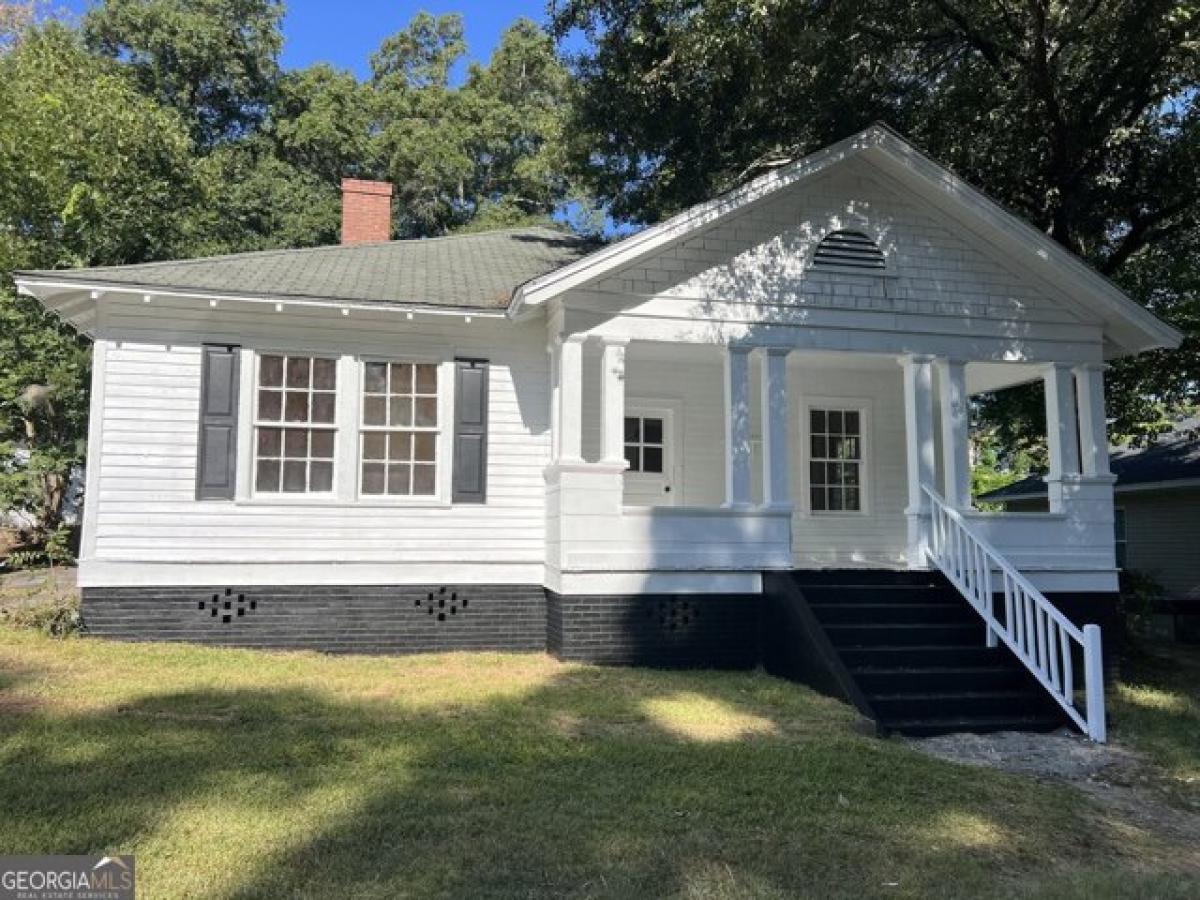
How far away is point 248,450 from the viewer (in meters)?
9.18

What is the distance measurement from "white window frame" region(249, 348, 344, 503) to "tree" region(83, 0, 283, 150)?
21.9 m

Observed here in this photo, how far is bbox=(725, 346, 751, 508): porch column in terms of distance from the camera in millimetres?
9109

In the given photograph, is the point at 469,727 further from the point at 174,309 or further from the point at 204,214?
the point at 204,214

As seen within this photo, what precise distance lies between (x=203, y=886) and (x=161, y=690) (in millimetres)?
3720

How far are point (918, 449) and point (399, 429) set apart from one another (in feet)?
18.5

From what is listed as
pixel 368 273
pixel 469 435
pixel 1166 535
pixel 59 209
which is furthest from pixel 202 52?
pixel 1166 535

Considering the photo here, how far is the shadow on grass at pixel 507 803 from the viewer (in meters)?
3.87

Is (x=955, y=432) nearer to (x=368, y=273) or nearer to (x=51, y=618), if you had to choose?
(x=368, y=273)

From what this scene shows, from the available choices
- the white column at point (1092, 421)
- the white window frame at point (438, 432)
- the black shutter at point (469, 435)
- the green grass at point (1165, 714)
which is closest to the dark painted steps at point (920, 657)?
the green grass at point (1165, 714)

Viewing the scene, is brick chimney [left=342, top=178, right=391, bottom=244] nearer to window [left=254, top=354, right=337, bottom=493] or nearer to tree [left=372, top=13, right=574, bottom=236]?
window [left=254, top=354, right=337, bottom=493]

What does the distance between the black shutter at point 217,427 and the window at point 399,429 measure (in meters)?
1.29

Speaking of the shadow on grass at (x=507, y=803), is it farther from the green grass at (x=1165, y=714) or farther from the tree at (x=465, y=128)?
the tree at (x=465, y=128)

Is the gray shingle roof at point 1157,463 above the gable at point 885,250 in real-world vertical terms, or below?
below

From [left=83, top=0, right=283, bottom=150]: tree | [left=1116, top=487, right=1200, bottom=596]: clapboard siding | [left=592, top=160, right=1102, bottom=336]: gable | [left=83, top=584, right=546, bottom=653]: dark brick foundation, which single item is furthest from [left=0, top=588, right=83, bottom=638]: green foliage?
[left=83, top=0, right=283, bottom=150]: tree
